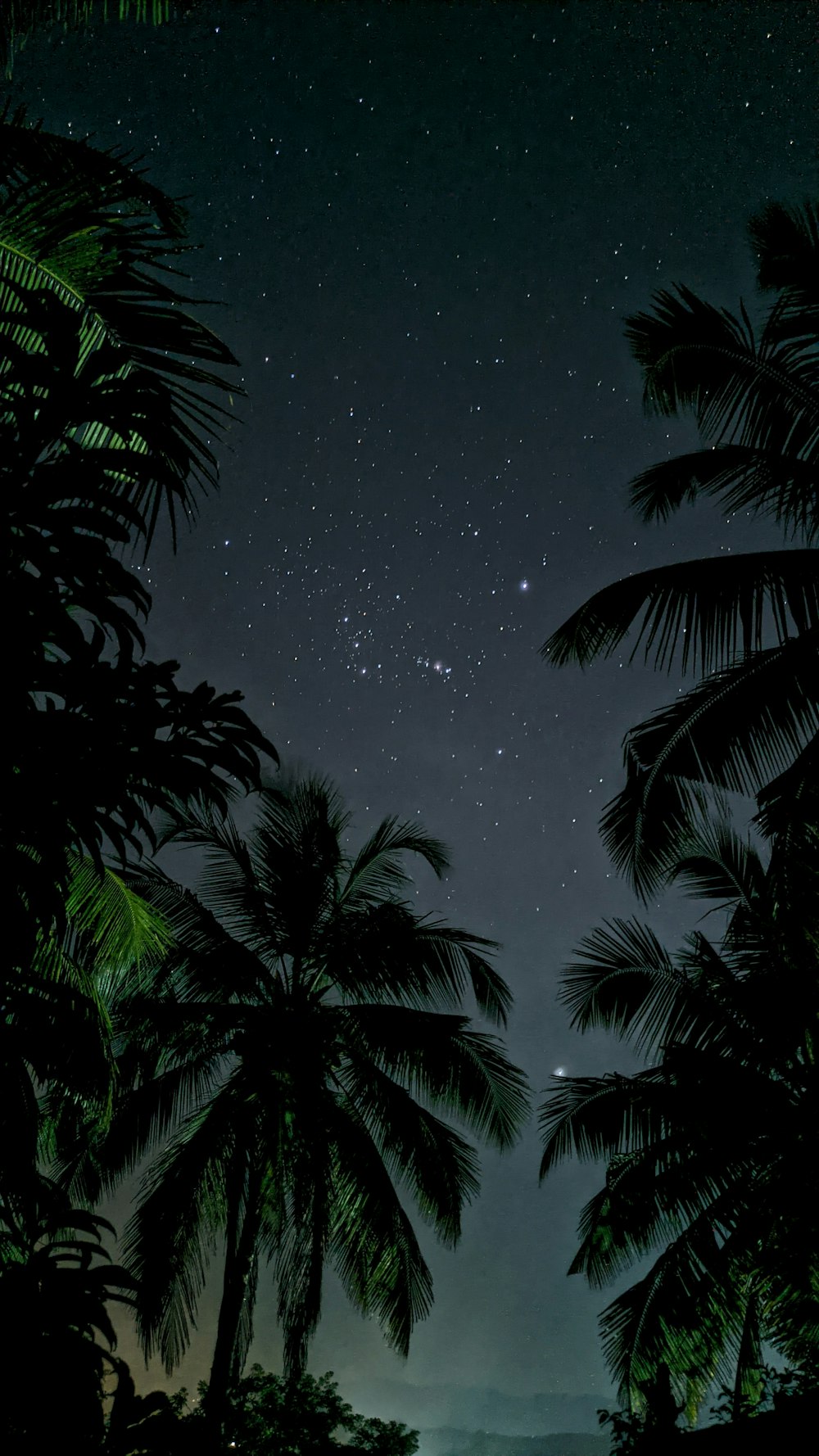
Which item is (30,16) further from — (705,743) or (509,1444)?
(509,1444)

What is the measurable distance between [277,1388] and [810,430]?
580 inches

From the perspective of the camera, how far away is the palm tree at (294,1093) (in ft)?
28.9

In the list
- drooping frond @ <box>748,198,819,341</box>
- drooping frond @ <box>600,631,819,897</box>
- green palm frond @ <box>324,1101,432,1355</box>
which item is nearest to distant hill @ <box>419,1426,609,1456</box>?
green palm frond @ <box>324,1101,432,1355</box>

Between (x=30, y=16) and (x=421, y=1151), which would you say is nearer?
(x=30, y=16)

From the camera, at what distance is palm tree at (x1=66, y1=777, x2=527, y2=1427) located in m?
8.80

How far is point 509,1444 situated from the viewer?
76.1 meters

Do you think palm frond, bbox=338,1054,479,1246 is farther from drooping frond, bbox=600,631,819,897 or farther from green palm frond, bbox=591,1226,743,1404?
drooping frond, bbox=600,631,819,897

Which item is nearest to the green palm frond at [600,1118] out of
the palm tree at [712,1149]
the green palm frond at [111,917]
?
the palm tree at [712,1149]

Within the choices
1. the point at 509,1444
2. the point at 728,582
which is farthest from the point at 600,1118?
the point at 509,1444

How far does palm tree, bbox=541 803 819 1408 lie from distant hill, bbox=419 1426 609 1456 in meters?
35.9

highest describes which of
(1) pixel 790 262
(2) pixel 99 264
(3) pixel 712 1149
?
(1) pixel 790 262

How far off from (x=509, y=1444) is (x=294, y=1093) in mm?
86203

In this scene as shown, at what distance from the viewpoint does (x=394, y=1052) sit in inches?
380

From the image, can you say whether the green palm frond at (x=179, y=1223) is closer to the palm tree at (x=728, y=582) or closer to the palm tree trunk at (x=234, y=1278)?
the palm tree trunk at (x=234, y=1278)
